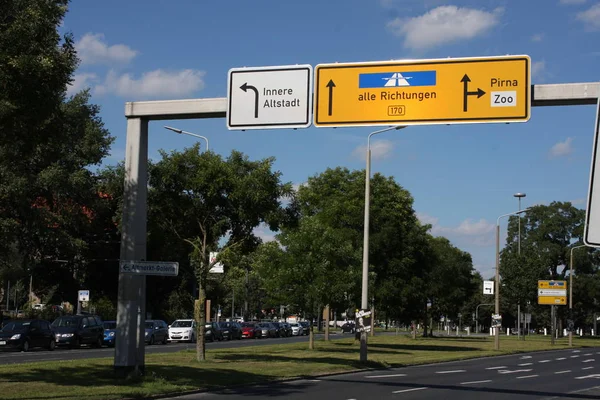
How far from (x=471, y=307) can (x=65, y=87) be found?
9473 centimetres

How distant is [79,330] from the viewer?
1688 inches

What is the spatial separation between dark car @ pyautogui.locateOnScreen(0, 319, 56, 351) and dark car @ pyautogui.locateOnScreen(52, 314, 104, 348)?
6.39ft

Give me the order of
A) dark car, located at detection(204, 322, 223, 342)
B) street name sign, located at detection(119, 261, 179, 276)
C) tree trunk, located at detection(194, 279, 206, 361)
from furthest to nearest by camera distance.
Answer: dark car, located at detection(204, 322, 223, 342), tree trunk, located at detection(194, 279, 206, 361), street name sign, located at detection(119, 261, 179, 276)

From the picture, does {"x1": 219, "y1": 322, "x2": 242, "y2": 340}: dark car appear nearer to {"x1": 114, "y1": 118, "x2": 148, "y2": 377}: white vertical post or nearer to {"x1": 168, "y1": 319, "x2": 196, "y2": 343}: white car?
{"x1": 168, "y1": 319, "x2": 196, "y2": 343}: white car

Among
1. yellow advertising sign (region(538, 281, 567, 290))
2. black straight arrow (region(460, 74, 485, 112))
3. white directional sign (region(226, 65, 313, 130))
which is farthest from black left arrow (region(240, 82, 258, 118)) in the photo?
yellow advertising sign (region(538, 281, 567, 290))

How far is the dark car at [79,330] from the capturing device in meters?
42.3

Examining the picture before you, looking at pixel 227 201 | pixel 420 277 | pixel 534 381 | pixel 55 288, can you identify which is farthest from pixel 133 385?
pixel 55 288

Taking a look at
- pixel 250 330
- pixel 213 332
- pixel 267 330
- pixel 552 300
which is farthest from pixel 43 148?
pixel 552 300

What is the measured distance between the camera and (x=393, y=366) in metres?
31.4

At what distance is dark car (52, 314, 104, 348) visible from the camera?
4228 centimetres

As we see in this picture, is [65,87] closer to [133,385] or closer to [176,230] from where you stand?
[133,385]

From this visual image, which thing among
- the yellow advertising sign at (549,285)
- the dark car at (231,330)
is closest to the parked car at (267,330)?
the dark car at (231,330)

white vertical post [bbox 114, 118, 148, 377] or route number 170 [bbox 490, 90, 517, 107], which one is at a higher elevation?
route number 170 [bbox 490, 90, 517, 107]

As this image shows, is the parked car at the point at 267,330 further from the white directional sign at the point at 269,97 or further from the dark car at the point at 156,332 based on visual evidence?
the white directional sign at the point at 269,97
